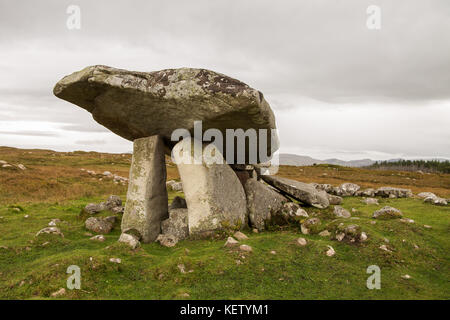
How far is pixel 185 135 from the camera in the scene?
1042 cm

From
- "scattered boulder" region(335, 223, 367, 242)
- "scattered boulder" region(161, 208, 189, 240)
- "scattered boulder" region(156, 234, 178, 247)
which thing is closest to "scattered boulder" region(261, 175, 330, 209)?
"scattered boulder" region(335, 223, 367, 242)

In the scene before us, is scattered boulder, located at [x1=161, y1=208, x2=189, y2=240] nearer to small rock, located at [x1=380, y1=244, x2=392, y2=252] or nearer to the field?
the field

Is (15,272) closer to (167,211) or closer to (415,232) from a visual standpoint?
(167,211)

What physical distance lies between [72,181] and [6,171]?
18.4ft

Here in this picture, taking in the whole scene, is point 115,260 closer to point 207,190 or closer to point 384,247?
point 207,190

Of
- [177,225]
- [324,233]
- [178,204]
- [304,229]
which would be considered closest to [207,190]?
[177,225]

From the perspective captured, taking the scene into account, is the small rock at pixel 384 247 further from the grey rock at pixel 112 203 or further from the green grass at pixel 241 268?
the grey rock at pixel 112 203

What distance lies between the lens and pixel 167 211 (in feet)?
35.9

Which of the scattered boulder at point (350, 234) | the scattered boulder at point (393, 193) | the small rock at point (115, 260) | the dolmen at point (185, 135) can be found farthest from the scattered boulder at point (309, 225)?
the scattered boulder at point (393, 193)

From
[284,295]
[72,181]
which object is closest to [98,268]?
[284,295]

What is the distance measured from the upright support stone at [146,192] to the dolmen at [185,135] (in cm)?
3

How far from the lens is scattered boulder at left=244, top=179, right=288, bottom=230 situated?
10.6 m

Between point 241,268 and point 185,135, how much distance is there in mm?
5144
